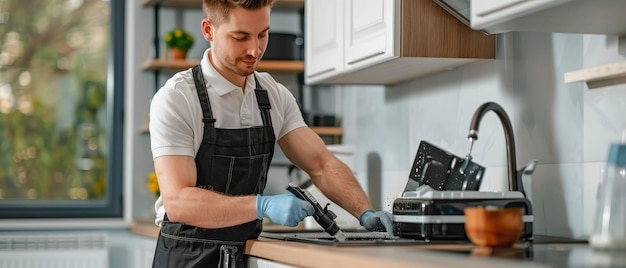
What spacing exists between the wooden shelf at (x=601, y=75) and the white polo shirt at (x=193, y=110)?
2.83 ft

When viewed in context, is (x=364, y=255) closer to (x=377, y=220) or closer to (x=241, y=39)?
(x=377, y=220)

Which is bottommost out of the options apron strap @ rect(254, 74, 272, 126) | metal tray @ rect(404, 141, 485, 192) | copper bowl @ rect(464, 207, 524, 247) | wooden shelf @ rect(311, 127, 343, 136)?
copper bowl @ rect(464, 207, 524, 247)

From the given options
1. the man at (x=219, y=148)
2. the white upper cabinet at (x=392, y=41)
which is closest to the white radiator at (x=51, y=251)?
the white upper cabinet at (x=392, y=41)

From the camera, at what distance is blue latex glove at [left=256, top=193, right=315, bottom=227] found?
7.86 feet

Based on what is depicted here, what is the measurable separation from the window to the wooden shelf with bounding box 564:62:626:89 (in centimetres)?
291

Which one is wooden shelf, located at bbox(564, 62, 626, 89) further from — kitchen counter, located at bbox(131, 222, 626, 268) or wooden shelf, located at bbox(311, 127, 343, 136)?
wooden shelf, located at bbox(311, 127, 343, 136)

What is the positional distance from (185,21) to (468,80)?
1966mm

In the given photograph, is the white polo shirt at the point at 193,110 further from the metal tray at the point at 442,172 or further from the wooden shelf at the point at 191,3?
the wooden shelf at the point at 191,3

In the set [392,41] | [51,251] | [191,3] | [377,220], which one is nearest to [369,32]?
[392,41]

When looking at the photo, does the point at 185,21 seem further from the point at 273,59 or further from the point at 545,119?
the point at 545,119

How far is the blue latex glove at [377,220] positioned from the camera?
8.60 feet

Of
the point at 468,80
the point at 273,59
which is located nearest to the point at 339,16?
the point at 468,80

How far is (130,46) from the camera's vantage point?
4.69 m

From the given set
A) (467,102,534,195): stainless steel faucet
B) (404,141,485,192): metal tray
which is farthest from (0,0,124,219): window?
(467,102,534,195): stainless steel faucet
